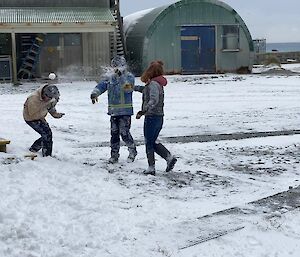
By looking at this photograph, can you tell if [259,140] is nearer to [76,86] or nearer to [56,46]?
[76,86]

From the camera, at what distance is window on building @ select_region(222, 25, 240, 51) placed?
32.5m

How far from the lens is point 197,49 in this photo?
32219 mm

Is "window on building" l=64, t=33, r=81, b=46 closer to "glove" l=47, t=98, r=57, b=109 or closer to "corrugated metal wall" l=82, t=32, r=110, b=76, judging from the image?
"corrugated metal wall" l=82, t=32, r=110, b=76

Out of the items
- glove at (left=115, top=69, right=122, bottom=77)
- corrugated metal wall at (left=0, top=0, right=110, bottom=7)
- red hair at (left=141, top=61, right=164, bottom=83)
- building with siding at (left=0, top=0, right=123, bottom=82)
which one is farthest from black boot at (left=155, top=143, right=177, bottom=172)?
corrugated metal wall at (left=0, top=0, right=110, bottom=7)

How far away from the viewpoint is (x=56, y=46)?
29.2 metres

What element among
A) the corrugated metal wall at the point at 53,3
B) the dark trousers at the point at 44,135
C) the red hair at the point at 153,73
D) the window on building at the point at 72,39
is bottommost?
the dark trousers at the point at 44,135

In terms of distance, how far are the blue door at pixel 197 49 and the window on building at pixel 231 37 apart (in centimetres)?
68

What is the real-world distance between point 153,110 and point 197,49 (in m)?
24.3

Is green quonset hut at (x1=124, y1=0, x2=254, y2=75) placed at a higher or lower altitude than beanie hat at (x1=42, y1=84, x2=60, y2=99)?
higher

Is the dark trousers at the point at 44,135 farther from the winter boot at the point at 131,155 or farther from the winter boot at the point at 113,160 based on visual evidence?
the winter boot at the point at 131,155

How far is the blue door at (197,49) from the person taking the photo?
31.9m

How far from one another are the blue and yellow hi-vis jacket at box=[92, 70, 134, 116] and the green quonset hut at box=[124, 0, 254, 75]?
69.5 ft

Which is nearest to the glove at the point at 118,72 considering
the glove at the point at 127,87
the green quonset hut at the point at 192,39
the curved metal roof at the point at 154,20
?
the glove at the point at 127,87

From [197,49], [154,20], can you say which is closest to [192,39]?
[197,49]
